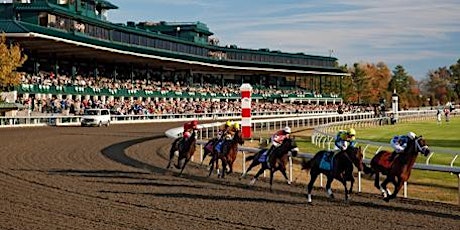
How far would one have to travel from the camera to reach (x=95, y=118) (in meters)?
36.4

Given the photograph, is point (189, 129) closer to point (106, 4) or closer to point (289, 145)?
point (289, 145)

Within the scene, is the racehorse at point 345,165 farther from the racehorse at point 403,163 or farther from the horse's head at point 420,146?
the horse's head at point 420,146

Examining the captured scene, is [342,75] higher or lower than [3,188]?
higher

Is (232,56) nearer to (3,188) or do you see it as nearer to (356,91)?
(356,91)

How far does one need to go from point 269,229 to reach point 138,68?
59200 mm

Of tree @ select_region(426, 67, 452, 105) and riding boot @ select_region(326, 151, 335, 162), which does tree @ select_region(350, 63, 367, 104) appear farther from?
riding boot @ select_region(326, 151, 335, 162)

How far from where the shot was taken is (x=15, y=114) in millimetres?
36312

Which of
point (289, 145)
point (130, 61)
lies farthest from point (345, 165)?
point (130, 61)

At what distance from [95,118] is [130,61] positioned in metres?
25.0

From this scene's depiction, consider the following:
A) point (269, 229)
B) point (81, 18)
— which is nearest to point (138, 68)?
point (81, 18)

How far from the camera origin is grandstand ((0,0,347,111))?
45500 millimetres

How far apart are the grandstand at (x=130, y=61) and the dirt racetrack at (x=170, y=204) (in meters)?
27.7

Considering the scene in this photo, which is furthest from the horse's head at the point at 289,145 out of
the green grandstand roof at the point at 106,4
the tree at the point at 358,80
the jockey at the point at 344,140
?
the tree at the point at 358,80

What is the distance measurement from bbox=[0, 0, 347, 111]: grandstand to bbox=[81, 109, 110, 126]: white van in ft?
17.7
